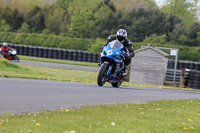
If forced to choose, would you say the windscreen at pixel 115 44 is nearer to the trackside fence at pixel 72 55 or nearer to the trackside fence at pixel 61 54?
the trackside fence at pixel 72 55

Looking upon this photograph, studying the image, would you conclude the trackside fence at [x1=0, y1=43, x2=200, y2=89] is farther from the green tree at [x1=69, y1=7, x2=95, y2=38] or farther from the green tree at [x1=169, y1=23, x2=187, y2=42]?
the green tree at [x1=169, y1=23, x2=187, y2=42]

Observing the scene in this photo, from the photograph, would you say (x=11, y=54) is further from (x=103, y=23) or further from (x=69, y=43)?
(x=103, y=23)

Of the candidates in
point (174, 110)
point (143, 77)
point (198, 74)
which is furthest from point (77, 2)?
point (174, 110)

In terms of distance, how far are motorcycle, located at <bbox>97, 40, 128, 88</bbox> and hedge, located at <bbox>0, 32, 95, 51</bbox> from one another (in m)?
43.7

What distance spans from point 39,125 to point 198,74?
20207 millimetres

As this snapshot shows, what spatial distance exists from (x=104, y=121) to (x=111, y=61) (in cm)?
615

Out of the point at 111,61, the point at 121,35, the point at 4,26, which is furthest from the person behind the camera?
the point at 4,26

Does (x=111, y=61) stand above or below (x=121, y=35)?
below

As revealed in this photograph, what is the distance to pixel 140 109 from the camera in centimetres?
902

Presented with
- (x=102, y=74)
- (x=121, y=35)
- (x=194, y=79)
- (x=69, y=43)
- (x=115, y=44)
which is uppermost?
(x=121, y=35)

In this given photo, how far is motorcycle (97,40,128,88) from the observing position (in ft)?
41.8

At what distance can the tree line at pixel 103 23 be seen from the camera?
60000 millimetres

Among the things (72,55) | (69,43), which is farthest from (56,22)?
(72,55)

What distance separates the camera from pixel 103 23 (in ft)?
211
